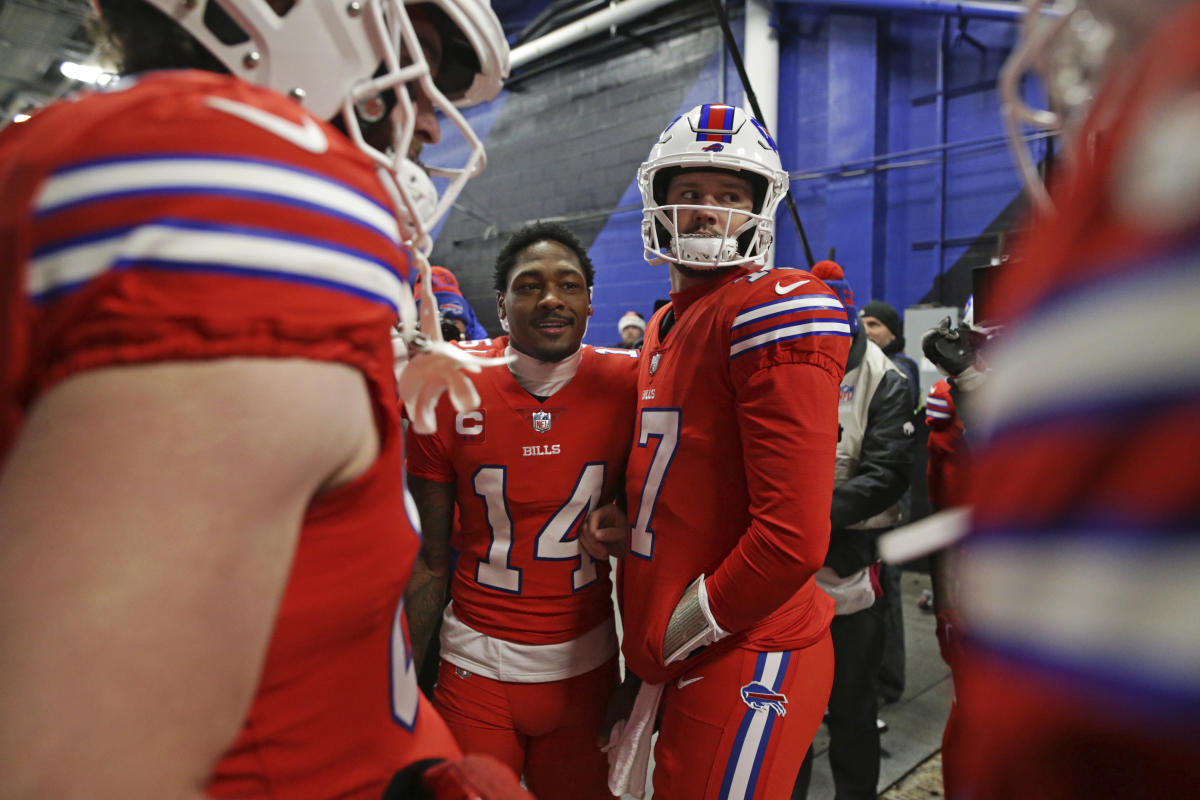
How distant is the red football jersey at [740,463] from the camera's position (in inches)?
58.9

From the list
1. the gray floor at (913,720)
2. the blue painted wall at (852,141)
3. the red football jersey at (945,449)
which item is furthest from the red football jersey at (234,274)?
the blue painted wall at (852,141)

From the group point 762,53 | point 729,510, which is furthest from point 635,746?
point 762,53

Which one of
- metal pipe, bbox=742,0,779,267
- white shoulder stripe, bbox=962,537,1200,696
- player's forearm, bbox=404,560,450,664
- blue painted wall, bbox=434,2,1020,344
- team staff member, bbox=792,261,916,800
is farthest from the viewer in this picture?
metal pipe, bbox=742,0,779,267

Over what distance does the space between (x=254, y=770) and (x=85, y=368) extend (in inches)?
16.2

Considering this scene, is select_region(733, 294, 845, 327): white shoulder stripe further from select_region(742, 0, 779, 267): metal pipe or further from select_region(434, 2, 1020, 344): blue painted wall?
select_region(742, 0, 779, 267): metal pipe

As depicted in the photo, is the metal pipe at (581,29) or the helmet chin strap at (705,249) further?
the metal pipe at (581,29)

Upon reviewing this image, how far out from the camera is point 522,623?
6.50 ft

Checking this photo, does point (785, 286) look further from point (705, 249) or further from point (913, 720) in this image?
point (913, 720)

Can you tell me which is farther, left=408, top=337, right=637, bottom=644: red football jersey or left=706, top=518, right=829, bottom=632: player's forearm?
left=408, top=337, right=637, bottom=644: red football jersey

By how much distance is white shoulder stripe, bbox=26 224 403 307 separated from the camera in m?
0.47

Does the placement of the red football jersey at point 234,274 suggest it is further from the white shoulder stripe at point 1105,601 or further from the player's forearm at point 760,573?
the player's forearm at point 760,573

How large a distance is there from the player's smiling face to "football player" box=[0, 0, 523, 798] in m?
1.49

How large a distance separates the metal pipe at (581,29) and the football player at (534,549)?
675cm

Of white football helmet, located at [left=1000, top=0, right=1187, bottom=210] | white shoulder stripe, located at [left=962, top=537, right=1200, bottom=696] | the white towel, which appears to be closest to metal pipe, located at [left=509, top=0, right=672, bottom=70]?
the white towel
